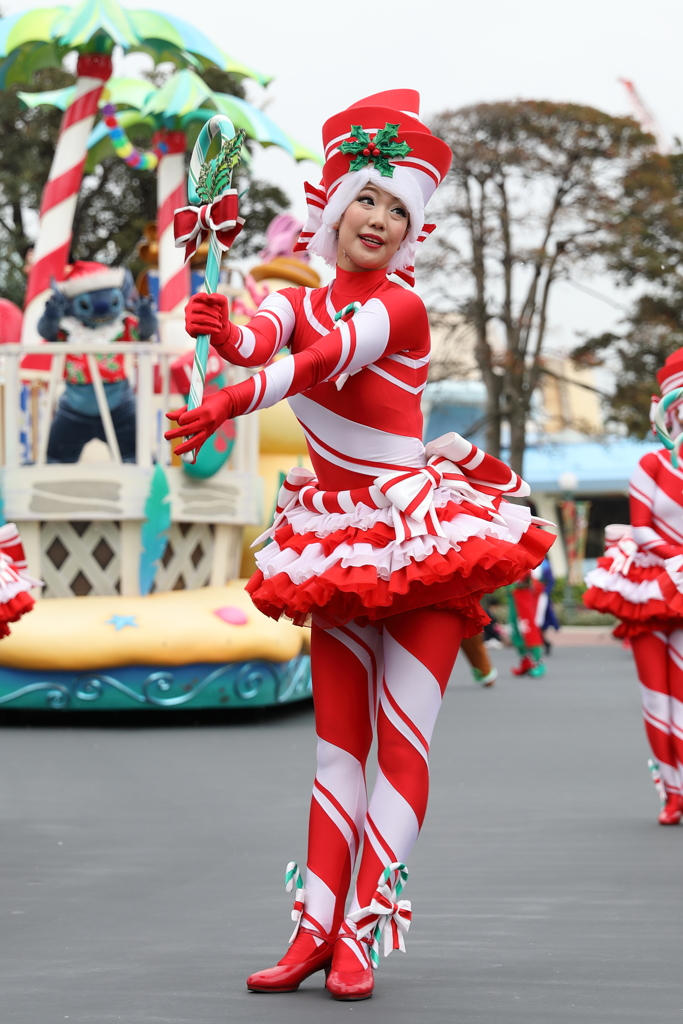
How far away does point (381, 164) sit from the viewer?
332 centimetres

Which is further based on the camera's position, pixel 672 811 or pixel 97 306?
pixel 97 306

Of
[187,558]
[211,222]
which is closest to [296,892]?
[211,222]

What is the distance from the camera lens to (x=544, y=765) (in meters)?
7.68

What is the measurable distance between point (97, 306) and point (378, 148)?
7.19 meters

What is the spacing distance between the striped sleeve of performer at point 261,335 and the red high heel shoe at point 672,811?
3.13 meters

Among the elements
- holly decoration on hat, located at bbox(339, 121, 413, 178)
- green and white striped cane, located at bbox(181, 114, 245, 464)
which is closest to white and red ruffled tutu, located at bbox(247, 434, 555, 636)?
green and white striped cane, located at bbox(181, 114, 245, 464)

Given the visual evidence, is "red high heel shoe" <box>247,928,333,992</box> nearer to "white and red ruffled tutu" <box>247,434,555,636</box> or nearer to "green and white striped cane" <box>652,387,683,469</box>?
"white and red ruffled tutu" <box>247,434,555,636</box>

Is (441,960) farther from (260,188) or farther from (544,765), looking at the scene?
(260,188)

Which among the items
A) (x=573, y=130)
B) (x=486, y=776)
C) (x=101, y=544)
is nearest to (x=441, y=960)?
(x=486, y=776)

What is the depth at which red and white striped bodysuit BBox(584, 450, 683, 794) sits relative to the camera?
559cm

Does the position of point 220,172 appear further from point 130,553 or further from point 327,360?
point 130,553

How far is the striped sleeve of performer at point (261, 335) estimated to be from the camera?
Result: 3.03m

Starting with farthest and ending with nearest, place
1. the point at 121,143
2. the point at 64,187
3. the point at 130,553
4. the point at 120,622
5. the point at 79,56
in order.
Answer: the point at 121,143 < the point at 64,187 < the point at 79,56 < the point at 130,553 < the point at 120,622

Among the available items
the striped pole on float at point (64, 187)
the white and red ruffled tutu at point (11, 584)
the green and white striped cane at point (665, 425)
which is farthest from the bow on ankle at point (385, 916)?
the striped pole on float at point (64, 187)
